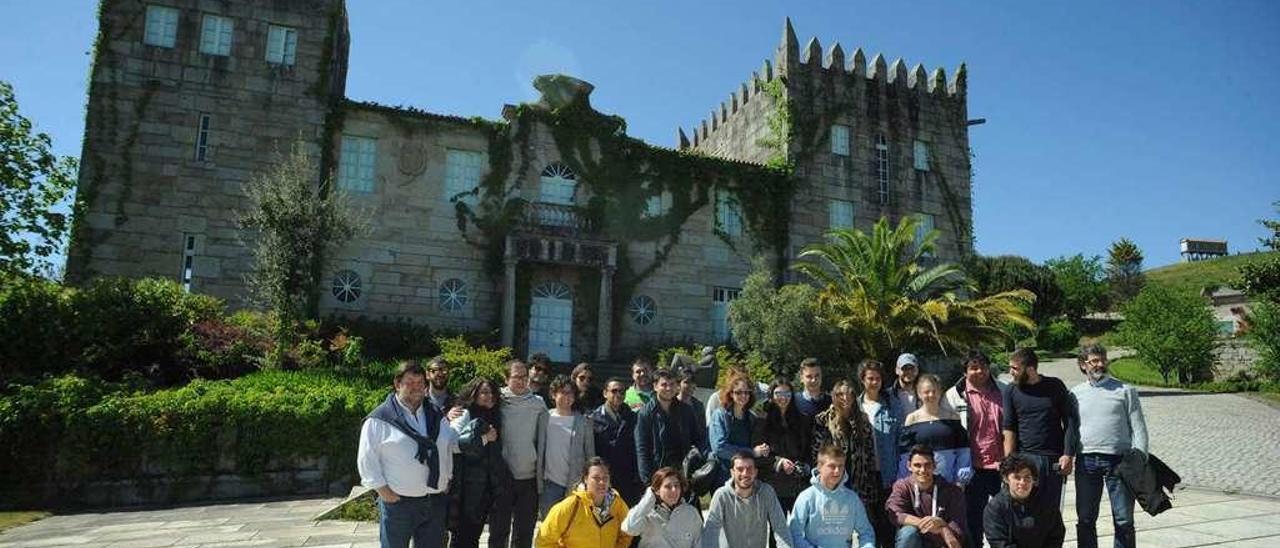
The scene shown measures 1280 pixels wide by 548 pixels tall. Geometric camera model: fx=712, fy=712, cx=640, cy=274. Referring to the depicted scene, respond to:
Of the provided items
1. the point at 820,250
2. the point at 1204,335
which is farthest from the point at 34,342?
the point at 1204,335

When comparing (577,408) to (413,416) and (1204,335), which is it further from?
(1204,335)

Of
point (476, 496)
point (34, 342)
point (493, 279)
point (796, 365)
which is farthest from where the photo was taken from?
point (493, 279)

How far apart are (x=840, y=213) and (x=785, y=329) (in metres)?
8.01

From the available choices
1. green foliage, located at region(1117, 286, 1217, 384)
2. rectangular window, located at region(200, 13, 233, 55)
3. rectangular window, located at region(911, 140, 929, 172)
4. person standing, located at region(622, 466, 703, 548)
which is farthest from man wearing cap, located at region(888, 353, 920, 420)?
green foliage, located at region(1117, 286, 1217, 384)

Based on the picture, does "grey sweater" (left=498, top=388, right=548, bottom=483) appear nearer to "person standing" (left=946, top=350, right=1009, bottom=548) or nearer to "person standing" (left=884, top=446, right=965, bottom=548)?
"person standing" (left=884, top=446, right=965, bottom=548)

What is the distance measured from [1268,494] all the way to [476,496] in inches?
438

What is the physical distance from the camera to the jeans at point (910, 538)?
5242 mm

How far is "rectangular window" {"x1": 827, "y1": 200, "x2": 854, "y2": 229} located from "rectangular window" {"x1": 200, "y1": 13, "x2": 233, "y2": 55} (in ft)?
59.3

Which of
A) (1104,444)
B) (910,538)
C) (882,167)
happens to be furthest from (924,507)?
(882,167)

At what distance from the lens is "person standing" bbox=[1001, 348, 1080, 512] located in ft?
19.1

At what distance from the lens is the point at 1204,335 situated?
28.8 meters

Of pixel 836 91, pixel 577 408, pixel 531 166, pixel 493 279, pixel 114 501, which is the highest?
pixel 836 91

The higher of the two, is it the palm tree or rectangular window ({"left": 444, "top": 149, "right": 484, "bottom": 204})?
rectangular window ({"left": 444, "top": 149, "right": 484, "bottom": 204})

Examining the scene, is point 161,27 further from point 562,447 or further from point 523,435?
point 562,447
